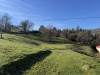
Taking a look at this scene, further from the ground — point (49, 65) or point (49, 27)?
point (49, 27)

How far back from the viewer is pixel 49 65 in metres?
24.0

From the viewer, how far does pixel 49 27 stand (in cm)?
11388

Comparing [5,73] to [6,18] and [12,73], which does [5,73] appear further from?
[6,18]

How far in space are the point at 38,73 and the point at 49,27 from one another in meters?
94.0

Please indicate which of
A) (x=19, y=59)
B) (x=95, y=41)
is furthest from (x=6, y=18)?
(x=19, y=59)

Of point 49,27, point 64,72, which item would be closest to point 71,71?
point 64,72

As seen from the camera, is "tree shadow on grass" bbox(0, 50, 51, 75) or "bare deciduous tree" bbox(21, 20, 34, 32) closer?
"tree shadow on grass" bbox(0, 50, 51, 75)

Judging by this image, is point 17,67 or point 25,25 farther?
point 25,25

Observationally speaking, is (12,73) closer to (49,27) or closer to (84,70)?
(84,70)

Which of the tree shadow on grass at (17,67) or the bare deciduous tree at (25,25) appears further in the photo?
the bare deciduous tree at (25,25)

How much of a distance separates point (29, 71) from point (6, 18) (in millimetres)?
114663

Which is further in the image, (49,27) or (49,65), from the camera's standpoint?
(49,27)

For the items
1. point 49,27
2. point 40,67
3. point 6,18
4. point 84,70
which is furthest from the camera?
point 6,18

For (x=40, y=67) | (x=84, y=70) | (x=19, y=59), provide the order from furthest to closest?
1. (x=19, y=59)
2. (x=40, y=67)
3. (x=84, y=70)
